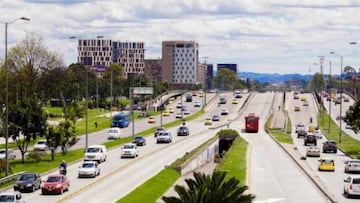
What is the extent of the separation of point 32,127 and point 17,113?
1.60 m

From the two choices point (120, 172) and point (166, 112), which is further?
point (166, 112)

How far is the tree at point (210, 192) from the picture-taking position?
93.5 ft

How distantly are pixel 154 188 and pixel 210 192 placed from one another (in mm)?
23260

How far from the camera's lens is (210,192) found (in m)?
29.3

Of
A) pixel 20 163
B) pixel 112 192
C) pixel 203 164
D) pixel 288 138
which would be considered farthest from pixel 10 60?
pixel 112 192

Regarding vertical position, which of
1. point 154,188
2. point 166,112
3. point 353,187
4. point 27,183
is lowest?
point 166,112

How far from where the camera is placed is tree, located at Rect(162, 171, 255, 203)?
28.5 metres

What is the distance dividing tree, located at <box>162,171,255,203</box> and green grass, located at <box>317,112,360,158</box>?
49.9 m

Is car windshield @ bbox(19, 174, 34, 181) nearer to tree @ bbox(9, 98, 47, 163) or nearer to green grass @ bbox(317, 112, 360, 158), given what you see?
tree @ bbox(9, 98, 47, 163)

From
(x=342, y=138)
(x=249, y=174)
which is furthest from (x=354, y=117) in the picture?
(x=249, y=174)

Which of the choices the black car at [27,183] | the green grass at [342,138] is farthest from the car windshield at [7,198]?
the green grass at [342,138]

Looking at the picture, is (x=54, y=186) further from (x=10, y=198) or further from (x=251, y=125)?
(x=251, y=125)

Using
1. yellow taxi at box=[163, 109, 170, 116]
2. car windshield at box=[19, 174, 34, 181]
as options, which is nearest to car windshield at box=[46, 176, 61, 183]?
car windshield at box=[19, 174, 34, 181]

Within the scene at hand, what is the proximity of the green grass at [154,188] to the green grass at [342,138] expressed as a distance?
2370 cm
